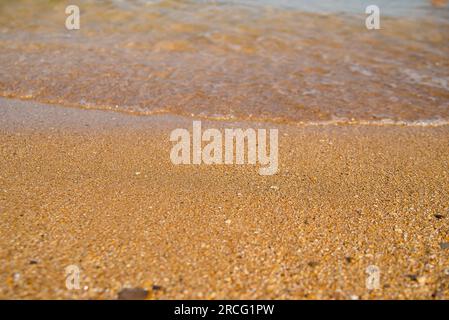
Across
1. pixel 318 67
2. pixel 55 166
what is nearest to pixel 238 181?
pixel 55 166

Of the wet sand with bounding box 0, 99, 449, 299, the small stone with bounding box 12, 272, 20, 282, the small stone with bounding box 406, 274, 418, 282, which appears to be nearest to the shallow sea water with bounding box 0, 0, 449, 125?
the wet sand with bounding box 0, 99, 449, 299

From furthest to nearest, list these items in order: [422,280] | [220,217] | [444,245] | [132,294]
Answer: [220,217]
[444,245]
[422,280]
[132,294]

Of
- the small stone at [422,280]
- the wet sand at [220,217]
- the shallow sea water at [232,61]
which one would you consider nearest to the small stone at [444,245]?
the wet sand at [220,217]

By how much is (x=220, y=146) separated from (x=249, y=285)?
1571mm

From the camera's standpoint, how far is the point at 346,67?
497 cm

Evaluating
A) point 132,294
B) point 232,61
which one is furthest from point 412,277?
point 232,61

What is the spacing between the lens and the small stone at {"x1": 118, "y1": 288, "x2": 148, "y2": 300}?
166 cm

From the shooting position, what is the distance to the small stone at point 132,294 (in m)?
1.66

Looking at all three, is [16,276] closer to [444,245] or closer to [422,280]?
[422,280]

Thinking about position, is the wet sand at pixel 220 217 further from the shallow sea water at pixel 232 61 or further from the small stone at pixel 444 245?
the shallow sea water at pixel 232 61

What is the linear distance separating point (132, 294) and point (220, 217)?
70 centimetres

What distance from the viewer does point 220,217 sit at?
7.34 feet

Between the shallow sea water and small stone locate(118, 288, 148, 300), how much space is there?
229 cm

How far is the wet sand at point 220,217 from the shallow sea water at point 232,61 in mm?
663
